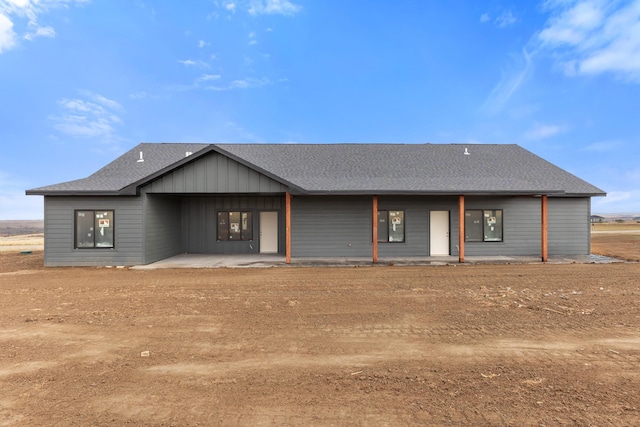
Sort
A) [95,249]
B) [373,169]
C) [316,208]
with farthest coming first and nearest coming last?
[373,169] → [316,208] → [95,249]

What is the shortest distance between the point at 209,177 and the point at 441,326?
370 inches

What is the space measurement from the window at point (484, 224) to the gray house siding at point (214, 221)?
8.23 metres

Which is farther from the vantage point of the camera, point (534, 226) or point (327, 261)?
point (534, 226)

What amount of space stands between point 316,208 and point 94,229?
334 inches

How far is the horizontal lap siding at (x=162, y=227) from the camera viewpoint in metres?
12.2

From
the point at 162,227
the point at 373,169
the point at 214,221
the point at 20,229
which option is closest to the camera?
the point at 162,227

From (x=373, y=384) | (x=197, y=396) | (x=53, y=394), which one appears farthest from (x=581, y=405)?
(x=53, y=394)

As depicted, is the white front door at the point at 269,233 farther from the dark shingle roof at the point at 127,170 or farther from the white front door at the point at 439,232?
the white front door at the point at 439,232

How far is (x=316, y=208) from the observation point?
46.0 feet

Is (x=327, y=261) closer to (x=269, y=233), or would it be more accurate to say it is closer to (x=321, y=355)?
(x=269, y=233)

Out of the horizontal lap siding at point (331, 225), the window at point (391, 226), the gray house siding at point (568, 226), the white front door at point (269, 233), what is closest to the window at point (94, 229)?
the white front door at point (269, 233)

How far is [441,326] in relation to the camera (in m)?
5.24

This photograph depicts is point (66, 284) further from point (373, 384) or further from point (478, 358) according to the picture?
point (478, 358)

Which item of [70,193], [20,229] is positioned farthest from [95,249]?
[20,229]
